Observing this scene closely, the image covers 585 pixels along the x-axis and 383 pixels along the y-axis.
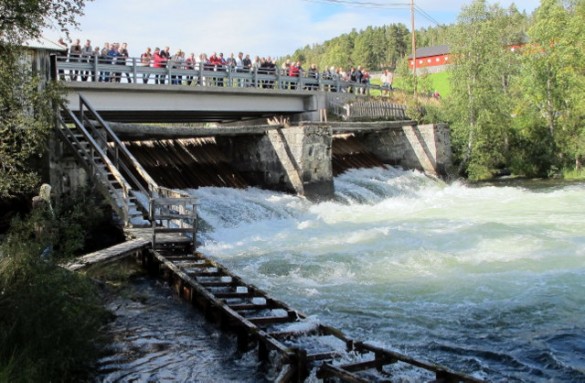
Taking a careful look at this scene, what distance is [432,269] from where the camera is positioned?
1130 centimetres

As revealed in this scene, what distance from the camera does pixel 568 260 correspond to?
11641mm

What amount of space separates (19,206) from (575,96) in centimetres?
2519

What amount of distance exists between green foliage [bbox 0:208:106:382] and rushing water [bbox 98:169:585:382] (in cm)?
339

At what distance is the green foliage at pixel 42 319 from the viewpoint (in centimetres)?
561

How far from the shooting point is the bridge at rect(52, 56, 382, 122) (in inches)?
683

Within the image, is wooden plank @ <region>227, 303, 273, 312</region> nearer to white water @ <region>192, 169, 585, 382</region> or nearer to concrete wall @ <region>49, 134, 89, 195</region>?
white water @ <region>192, 169, 585, 382</region>

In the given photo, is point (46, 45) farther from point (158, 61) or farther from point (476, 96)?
point (476, 96)

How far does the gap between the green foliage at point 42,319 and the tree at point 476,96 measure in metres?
24.1

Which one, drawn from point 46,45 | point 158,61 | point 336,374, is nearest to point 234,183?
point 158,61

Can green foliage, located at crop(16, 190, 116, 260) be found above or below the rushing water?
above

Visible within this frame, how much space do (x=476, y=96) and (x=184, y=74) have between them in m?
15.2

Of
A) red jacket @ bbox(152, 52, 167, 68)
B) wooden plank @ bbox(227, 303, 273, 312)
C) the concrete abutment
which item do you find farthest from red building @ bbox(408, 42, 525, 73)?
wooden plank @ bbox(227, 303, 273, 312)

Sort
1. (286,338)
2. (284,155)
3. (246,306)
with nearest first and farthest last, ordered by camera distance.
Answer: (286,338) < (246,306) < (284,155)

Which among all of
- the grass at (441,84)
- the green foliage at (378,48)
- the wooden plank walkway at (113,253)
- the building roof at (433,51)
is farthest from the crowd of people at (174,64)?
the green foliage at (378,48)
